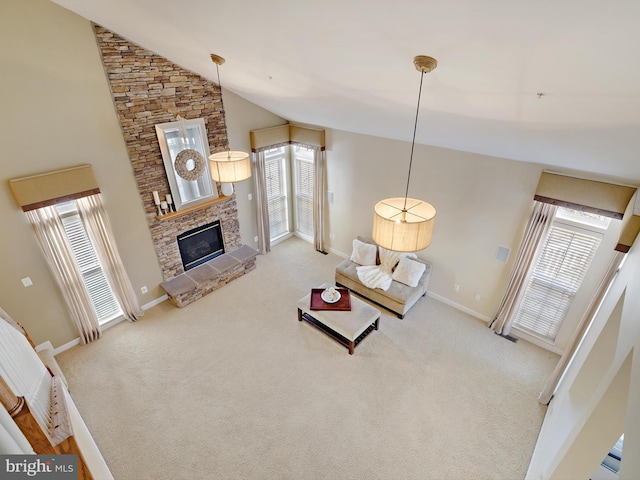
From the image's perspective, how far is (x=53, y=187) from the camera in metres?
4.29

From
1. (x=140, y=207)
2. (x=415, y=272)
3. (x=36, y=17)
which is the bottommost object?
(x=415, y=272)

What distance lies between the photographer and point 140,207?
5352 millimetres

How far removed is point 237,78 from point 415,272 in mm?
4191

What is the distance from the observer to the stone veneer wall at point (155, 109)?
4594 millimetres

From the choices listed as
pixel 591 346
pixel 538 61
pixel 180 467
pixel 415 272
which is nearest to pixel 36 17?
pixel 538 61

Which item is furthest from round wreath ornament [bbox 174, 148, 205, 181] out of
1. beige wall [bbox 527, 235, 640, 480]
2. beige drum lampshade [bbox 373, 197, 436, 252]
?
beige wall [bbox 527, 235, 640, 480]

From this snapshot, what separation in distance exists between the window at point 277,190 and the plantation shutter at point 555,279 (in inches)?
205

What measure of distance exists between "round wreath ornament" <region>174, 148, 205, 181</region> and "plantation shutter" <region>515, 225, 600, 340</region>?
5.56 metres

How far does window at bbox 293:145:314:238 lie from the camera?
7.36m

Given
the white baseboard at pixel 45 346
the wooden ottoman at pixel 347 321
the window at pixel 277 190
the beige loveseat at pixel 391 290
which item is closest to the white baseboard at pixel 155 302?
the white baseboard at pixel 45 346

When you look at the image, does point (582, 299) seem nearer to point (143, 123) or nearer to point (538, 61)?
point (538, 61)

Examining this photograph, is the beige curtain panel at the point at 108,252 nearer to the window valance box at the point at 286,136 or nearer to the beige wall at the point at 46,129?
the beige wall at the point at 46,129

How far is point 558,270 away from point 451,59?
12.9 feet

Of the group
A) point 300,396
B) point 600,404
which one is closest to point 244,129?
point 300,396
